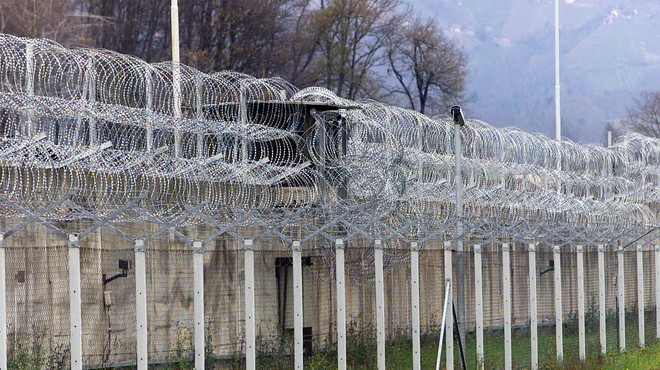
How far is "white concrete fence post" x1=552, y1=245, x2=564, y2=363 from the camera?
17031mm

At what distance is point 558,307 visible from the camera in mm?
17219

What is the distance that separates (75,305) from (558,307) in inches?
344

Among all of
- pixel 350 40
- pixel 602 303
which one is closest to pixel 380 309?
pixel 602 303

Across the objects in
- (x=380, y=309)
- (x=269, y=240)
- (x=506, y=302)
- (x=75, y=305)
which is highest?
(x=269, y=240)

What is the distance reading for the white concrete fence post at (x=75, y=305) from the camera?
10.4 meters

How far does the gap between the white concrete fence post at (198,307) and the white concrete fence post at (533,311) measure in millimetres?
6293

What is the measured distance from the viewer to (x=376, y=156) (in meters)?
17.3

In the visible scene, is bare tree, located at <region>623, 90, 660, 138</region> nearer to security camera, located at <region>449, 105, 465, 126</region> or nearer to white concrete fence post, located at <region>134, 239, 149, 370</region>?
security camera, located at <region>449, 105, 465, 126</region>

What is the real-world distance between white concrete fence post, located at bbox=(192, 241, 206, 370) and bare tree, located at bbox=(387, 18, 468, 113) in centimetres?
4697

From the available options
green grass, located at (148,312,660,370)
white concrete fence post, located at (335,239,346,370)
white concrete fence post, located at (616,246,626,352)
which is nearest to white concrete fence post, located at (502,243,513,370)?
green grass, located at (148,312,660,370)

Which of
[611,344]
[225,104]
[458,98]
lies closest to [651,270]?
[611,344]

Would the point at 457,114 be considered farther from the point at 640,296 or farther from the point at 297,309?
the point at 640,296

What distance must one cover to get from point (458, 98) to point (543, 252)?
145 feet

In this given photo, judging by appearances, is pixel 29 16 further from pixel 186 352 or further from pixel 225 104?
pixel 186 352
